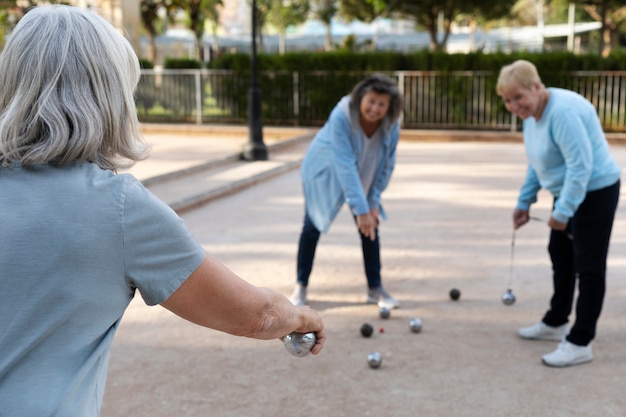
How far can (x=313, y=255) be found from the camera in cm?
618

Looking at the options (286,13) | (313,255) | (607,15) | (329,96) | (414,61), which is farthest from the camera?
→ (286,13)

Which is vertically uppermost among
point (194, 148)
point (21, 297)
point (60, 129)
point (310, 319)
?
point (60, 129)

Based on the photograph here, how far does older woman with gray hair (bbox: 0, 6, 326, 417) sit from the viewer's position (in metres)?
1.69

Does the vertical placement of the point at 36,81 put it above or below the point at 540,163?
above

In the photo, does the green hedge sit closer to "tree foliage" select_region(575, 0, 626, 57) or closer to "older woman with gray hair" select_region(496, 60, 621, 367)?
"tree foliage" select_region(575, 0, 626, 57)

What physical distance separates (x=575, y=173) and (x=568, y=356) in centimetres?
109

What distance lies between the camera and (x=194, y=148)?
675 inches

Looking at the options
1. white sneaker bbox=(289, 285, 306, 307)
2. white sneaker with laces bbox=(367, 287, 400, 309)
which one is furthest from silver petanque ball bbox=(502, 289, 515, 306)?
white sneaker bbox=(289, 285, 306, 307)

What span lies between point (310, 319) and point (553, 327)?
11.8 feet

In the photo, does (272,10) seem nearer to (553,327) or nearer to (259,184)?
(259,184)

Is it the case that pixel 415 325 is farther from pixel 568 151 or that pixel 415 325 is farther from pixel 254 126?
pixel 254 126

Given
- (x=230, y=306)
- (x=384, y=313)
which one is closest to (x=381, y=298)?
(x=384, y=313)

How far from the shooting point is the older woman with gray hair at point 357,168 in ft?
18.8

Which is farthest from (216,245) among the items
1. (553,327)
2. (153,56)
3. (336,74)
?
(153,56)
